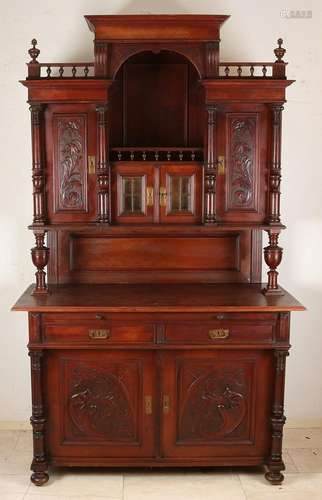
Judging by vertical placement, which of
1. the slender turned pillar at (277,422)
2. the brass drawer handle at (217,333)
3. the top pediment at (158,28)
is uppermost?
the top pediment at (158,28)

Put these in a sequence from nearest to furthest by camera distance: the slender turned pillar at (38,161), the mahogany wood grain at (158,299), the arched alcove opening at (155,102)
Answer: the mahogany wood grain at (158,299)
the slender turned pillar at (38,161)
the arched alcove opening at (155,102)

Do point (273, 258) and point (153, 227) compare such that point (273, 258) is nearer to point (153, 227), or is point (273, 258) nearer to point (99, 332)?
point (153, 227)

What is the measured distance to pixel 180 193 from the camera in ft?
10.9

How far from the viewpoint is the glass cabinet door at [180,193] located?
10.8 feet

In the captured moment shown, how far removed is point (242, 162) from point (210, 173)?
7.4 inches

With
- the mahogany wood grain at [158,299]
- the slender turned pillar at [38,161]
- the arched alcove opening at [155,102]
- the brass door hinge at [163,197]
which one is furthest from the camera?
the arched alcove opening at [155,102]

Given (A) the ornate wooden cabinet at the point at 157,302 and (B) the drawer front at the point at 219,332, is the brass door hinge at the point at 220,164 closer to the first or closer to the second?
(A) the ornate wooden cabinet at the point at 157,302

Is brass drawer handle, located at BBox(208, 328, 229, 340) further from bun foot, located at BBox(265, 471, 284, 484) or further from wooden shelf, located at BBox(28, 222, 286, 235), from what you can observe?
bun foot, located at BBox(265, 471, 284, 484)

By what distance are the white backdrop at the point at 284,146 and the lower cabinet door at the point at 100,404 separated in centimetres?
72

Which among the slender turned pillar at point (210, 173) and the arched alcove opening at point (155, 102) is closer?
the slender turned pillar at point (210, 173)

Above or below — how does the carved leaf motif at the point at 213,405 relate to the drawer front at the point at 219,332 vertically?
below

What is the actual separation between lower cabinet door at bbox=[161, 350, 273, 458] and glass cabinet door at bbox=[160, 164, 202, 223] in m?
0.71

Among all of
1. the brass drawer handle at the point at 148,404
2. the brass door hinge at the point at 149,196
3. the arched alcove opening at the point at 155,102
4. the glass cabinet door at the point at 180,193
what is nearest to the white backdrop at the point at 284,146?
the arched alcove opening at the point at 155,102

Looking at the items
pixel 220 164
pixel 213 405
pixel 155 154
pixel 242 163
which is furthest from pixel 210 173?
pixel 213 405
